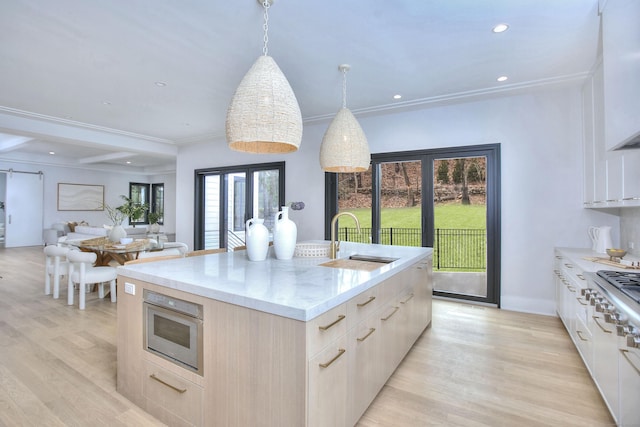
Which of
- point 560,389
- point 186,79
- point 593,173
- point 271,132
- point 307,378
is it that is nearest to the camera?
point 307,378

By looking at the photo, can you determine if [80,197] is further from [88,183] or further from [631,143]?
[631,143]

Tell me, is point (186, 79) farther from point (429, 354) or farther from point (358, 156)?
point (429, 354)

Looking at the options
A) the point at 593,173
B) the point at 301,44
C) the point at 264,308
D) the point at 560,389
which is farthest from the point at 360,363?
the point at 593,173

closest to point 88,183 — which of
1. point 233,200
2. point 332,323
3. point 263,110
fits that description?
point 233,200

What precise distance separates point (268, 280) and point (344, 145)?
4.75 feet

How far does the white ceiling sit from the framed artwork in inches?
263

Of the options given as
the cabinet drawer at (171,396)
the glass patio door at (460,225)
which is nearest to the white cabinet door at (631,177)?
the glass patio door at (460,225)

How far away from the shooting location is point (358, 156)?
2775 millimetres

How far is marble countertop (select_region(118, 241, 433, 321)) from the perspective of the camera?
1.39 meters

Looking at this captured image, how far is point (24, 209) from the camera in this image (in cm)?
966

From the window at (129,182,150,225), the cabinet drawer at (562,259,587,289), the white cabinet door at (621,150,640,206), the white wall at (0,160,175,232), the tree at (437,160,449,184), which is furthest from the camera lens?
the window at (129,182,150,225)

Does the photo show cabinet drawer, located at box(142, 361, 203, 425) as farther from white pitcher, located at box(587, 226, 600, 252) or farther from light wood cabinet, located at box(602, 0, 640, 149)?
white pitcher, located at box(587, 226, 600, 252)

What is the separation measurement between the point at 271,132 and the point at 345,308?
101 cm

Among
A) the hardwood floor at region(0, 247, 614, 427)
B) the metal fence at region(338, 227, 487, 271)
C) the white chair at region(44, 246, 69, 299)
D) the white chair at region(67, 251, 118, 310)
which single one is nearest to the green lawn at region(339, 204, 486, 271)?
the metal fence at region(338, 227, 487, 271)
